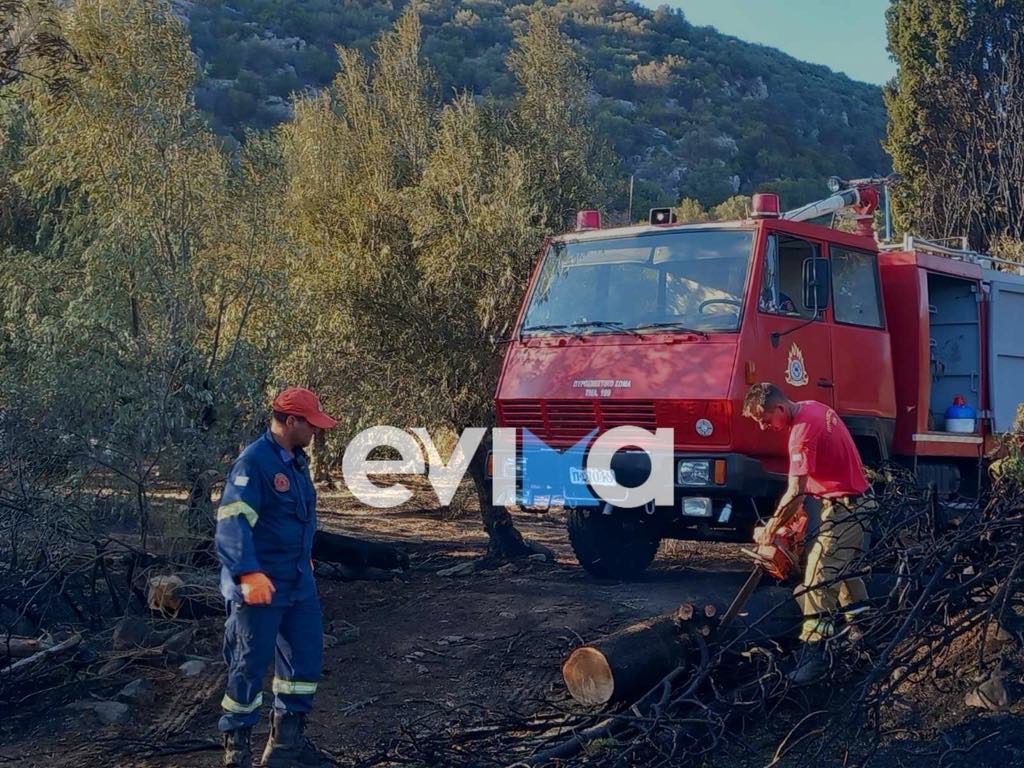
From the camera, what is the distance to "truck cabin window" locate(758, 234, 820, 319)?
25.1 feet

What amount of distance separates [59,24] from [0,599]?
434 centimetres

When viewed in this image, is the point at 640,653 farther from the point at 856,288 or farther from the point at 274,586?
the point at 856,288

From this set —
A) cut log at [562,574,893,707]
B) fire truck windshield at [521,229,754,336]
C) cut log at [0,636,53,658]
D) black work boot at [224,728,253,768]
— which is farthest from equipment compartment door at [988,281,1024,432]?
cut log at [0,636,53,658]

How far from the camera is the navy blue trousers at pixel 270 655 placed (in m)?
4.86

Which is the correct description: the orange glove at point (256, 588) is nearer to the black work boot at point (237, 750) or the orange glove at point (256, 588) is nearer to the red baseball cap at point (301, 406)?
the black work boot at point (237, 750)

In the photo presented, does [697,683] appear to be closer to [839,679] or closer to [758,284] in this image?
[839,679]

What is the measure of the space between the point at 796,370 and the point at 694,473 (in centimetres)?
104

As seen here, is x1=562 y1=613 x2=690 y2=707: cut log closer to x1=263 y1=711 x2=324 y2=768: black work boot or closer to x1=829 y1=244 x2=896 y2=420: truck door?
x1=263 y1=711 x2=324 y2=768: black work boot

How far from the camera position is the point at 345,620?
25.1 feet

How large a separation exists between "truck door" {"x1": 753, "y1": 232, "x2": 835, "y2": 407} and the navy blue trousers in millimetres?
3622

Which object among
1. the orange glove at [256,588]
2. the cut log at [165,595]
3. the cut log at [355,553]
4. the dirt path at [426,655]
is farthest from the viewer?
the cut log at [355,553]

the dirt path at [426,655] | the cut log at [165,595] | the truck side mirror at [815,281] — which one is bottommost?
the dirt path at [426,655]

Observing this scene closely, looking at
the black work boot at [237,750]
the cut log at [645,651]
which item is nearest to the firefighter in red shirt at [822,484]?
the cut log at [645,651]

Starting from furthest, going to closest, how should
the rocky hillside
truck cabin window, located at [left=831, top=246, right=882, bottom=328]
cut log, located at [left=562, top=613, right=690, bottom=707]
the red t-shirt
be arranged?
the rocky hillside, truck cabin window, located at [left=831, top=246, right=882, bottom=328], the red t-shirt, cut log, located at [left=562, top=613, right=690, bottom=707]
